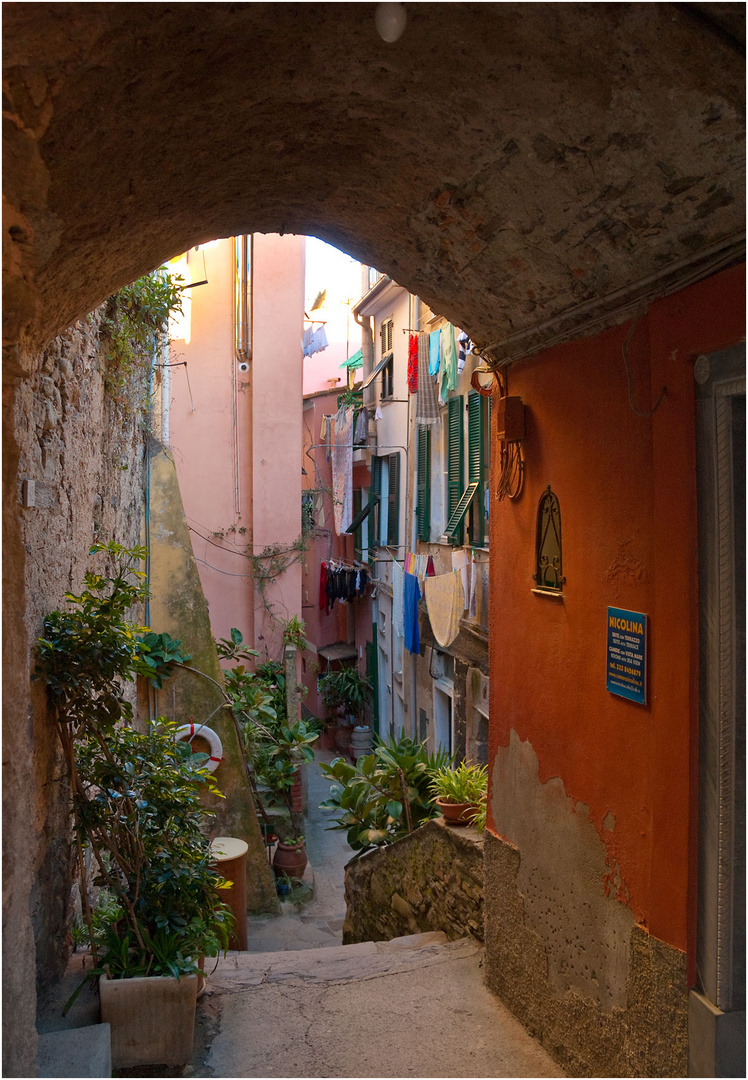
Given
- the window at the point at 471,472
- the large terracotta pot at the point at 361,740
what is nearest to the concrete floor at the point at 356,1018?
the window at the point at 471,472

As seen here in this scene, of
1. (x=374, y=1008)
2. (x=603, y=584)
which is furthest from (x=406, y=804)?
(x=603, y=584)

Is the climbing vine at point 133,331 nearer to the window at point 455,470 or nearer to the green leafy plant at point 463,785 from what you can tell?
the green leafy plant at point 463,785

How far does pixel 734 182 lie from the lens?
2.69 metres

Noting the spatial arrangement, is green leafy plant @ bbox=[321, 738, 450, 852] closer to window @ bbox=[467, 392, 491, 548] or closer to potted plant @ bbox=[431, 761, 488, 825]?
potted plant @ bbox=[431, 761, 488, 825]

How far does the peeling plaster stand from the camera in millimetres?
3622

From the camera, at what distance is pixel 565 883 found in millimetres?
4066

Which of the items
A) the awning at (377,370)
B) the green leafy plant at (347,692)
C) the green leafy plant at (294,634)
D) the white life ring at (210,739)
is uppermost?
the awning at (377,370)

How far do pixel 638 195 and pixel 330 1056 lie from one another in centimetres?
434

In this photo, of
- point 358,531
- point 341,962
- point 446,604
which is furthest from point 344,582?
point 341,962

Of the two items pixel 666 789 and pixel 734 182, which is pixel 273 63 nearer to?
pixel 734 182

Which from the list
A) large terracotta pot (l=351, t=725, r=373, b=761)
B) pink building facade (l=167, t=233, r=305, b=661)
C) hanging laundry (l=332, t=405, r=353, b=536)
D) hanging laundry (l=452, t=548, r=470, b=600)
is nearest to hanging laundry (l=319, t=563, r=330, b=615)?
hanging laundry (l=332, t=405, r=353, b=536)

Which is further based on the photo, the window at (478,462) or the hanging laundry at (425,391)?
the hanging laundry at (425,391)

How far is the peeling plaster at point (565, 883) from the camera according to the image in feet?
11.9

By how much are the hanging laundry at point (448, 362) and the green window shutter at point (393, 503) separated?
4.44 m
